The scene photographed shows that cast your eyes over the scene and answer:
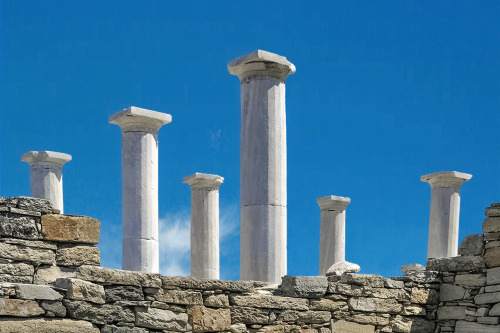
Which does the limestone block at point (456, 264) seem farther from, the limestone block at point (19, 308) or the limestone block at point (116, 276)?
the limestone block at point (19, 308)

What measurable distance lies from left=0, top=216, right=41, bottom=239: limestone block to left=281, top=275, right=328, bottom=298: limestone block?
3924 millimetres

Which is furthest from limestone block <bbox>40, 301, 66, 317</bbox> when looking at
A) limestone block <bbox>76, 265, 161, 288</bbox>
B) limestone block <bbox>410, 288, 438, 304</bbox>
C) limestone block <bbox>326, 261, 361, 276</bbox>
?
limestone block <bbox>410, 288, 438, 304</bbox>

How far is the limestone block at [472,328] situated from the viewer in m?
11.7

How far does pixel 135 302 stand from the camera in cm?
938

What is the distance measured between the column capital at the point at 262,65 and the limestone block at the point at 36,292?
695 cm

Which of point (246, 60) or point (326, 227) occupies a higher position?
point (246, 60)

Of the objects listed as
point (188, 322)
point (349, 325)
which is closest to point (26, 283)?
point (188, 322)

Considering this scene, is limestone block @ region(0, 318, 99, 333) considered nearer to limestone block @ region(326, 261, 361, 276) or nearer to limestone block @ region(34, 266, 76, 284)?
limestone block @ region(34, 266, 76, 284)

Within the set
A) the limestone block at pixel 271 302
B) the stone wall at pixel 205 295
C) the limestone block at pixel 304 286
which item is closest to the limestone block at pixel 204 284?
the stone wall at pixel 205 295

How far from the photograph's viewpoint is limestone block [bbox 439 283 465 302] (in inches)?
482

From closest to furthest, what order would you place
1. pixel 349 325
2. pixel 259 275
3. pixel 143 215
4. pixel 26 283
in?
1. pixel 26 283
2. pixel 349 325
3. pixel 259 275
4. pixel 143 215

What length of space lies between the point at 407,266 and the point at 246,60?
26.3ft

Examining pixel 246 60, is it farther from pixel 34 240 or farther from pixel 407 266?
pixel 407 266

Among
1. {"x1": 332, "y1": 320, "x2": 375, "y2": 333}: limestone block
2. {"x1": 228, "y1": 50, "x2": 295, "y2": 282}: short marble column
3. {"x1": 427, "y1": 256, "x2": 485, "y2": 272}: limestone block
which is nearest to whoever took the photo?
{"x1": 332, "y1": 320, "x2": 375, "y2": 333}: limestone block
